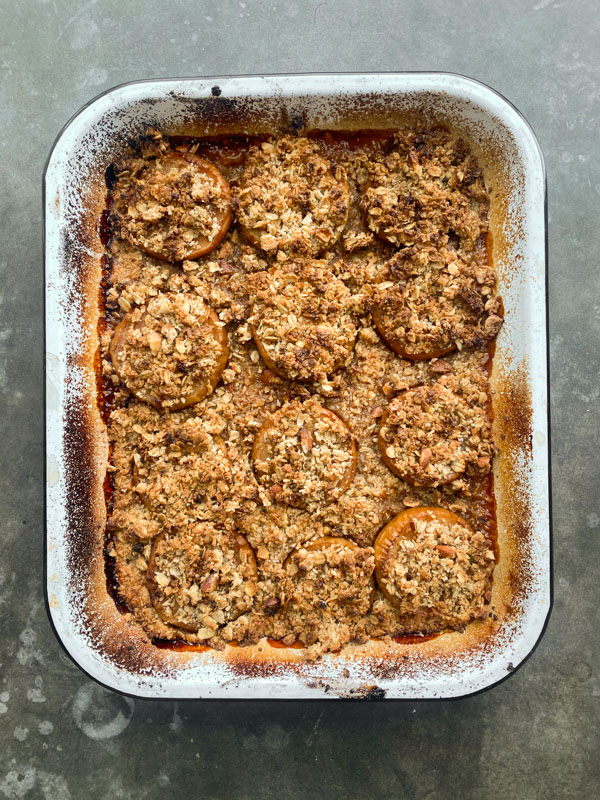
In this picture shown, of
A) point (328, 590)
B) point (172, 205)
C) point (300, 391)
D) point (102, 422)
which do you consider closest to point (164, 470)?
point (102, 422)

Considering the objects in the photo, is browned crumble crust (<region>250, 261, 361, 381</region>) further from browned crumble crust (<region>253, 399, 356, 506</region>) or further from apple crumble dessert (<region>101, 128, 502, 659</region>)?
browned crumble crust (<region>253, 399, 356, 506</region>)

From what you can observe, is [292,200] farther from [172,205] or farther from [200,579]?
[200,579]

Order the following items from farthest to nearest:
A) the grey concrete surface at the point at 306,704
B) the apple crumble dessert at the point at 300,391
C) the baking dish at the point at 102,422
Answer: the grey concrete surface at the point at 306,704 < the apple crumble dessert at the point at 300,391 < the baking dish at the point at 102,422

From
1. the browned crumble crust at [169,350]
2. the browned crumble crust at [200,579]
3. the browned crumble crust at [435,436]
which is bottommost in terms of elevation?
the browned crumble crust at [200,579]

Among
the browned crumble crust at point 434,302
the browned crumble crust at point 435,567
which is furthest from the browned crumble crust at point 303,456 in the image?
the browned crumble crust at point 434,302

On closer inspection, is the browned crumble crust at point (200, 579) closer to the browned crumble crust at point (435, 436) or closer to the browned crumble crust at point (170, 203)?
the browned crumble crust at point (435, 436)

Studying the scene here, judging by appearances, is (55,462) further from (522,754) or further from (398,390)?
(522,754)

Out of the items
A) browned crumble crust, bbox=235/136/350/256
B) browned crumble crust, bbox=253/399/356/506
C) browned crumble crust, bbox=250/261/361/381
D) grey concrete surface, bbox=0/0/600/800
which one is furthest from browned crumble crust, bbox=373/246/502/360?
grey concrete surface, bbox=0/0/600/800
